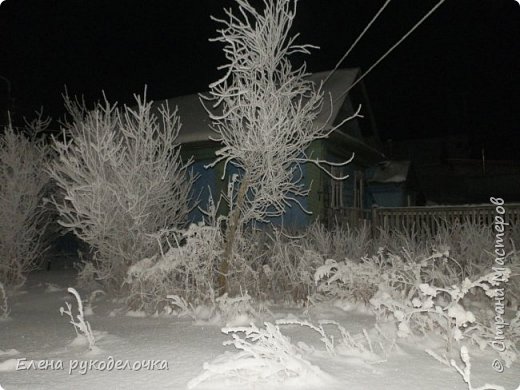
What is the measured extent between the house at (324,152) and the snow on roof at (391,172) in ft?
7.94

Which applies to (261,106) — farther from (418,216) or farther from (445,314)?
(418,216)

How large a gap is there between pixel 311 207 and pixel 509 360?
7459mm

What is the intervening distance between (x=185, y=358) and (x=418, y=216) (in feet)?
23.1

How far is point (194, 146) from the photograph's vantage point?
43.3ft

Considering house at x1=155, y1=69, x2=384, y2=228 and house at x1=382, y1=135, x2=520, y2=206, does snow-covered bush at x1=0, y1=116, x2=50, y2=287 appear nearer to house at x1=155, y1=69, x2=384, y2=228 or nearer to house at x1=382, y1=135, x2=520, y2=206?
house at x1=155, y1=69, x2=384, y2=228

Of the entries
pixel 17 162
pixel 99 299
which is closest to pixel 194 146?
pixel 17 162

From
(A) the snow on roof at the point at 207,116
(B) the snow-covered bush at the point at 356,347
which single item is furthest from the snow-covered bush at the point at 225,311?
(A) the snow on roof at the point at 207,116

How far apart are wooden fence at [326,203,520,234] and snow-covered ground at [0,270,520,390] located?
12.8 feet

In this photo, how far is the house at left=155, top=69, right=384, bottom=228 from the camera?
11680 millimetres

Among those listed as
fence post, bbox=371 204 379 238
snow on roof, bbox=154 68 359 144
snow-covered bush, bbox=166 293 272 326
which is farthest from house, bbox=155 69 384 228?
snow-covered bush, bbox=166 293 272 326

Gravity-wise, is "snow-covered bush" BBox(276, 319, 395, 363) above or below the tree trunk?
below

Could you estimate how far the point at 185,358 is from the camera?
14.3 feet

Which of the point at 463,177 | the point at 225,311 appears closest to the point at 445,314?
the point at 225,311

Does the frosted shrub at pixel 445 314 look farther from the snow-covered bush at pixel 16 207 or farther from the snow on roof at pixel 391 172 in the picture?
the snow on roof at pixel 391 172
